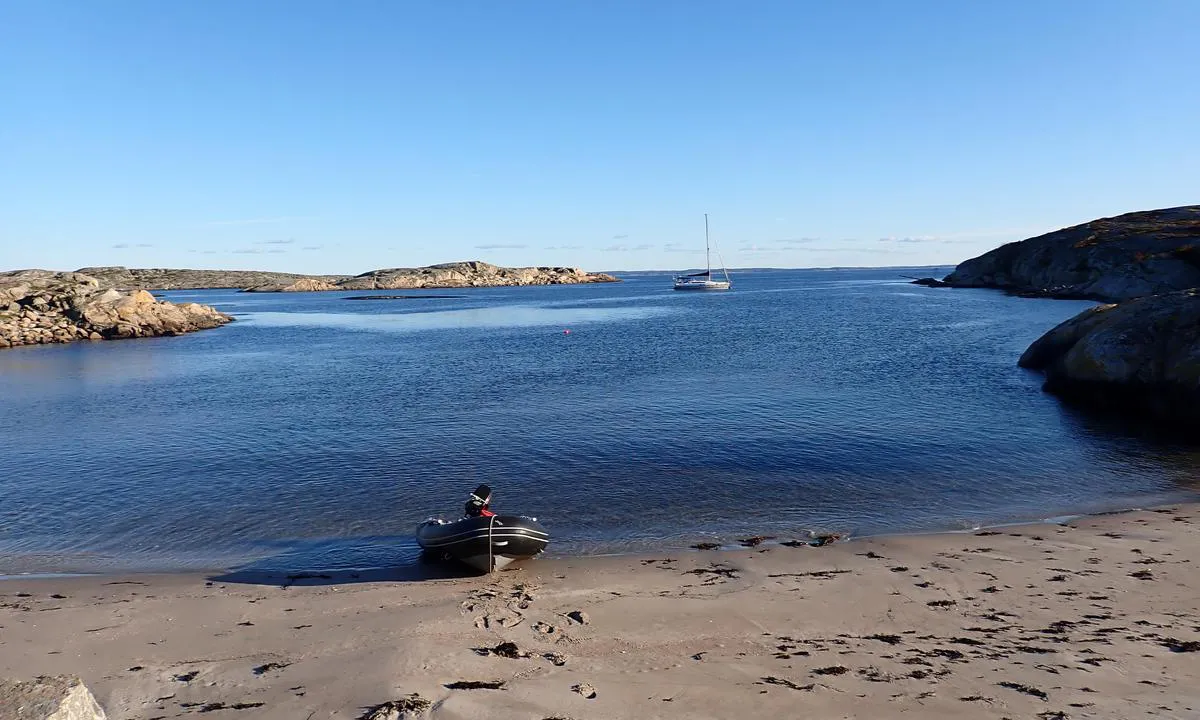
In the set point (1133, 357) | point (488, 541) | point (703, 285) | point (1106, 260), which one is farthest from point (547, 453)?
point (703, 285)

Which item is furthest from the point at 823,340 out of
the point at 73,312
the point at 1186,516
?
the point at 73,312

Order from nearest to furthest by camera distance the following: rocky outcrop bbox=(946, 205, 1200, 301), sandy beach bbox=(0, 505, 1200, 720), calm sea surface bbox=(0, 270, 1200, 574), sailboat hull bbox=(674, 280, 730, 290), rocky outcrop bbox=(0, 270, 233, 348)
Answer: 1. sandy beach bbox=(0, 505, 1200, 720)
2. calm sea surface bbox=(0, 270, 1200, 574)
3. rocky outcrop bbox=(0, 270, 233, 348)
4. rocky outcrop bbox=(946, 205, 1200, 301)
5. sailboat hull bbox=(674, 280, 730, 290)

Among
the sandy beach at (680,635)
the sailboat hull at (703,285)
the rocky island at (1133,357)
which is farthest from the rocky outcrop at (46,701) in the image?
the sailboat hull at (703,285)

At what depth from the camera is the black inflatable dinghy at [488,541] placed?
44.3 ft

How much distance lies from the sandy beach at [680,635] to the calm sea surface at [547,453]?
1.82 m

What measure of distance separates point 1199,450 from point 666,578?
18.7 metres

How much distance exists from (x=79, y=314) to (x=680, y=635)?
264 feet

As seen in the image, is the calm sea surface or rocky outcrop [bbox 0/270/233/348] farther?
rocky outcrop [bbox 0/270/233/348]

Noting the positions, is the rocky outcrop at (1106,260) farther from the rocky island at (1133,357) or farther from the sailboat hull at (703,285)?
the sailboat hull at (703,285)

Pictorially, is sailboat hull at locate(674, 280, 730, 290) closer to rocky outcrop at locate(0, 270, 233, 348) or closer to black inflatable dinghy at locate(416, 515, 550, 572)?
rocky outcrop at locate(0, 270, 233, 348)

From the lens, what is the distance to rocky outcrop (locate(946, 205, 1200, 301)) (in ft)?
247

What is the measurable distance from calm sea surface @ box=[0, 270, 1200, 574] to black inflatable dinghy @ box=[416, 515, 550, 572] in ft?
3.98

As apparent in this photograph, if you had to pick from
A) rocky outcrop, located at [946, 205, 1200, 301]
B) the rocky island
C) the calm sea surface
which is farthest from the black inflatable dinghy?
rocky outcrop, located at [946, 205, 1200, 301]

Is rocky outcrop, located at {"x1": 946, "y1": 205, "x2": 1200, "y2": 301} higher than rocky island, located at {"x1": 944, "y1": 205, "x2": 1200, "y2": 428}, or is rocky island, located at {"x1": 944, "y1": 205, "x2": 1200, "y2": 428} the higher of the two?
rocky outcrop, located at {"x1": 946, "y1": 205, "x2": 1200, "y2": 301}
